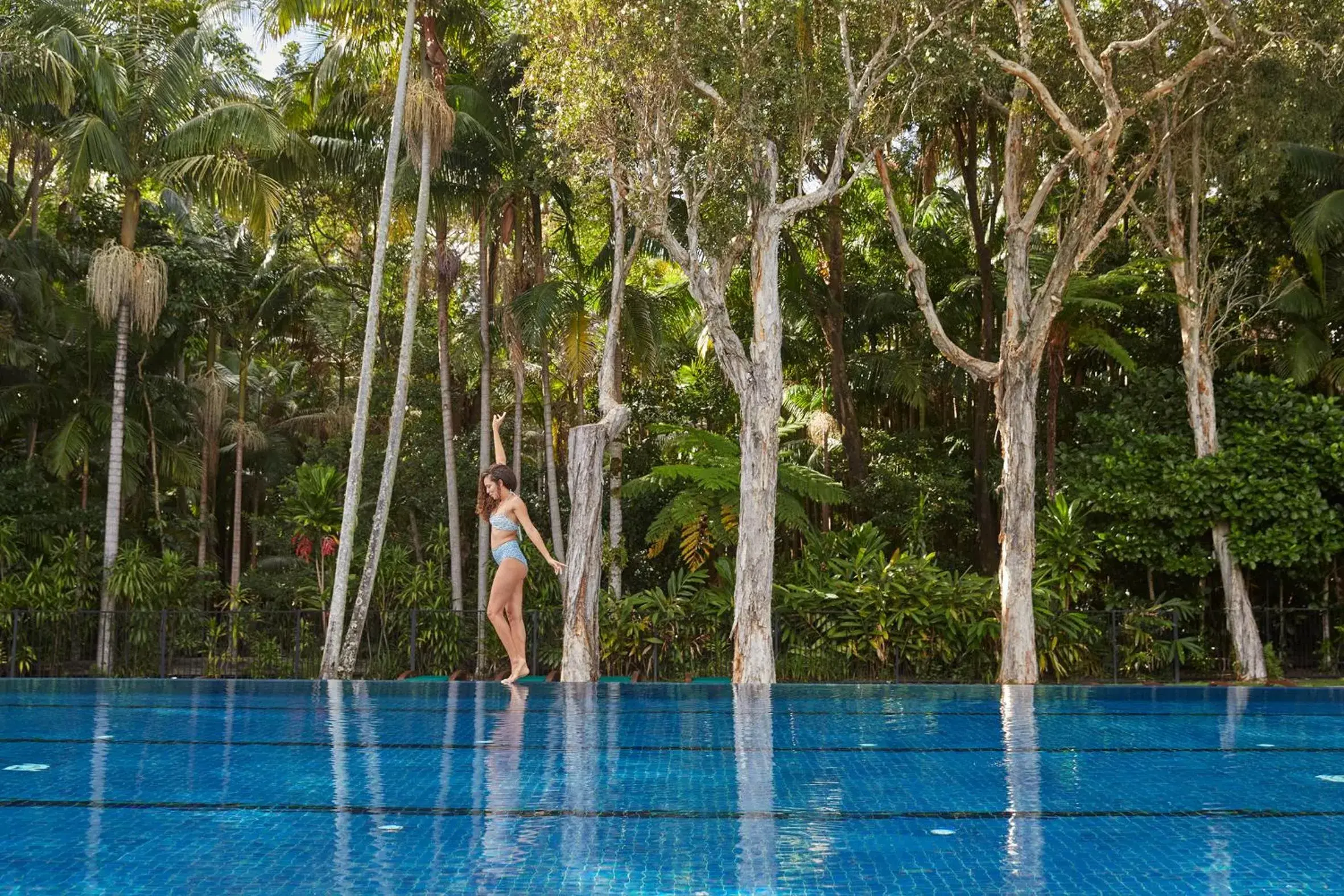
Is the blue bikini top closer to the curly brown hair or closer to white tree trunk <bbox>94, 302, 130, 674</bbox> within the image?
the curly brown hair

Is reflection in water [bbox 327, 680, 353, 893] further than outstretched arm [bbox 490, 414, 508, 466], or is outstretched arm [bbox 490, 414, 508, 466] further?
outstretched arm [bbox 490, 414, 508, 466]

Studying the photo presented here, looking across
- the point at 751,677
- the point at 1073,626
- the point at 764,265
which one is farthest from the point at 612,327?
the point at 1073,626

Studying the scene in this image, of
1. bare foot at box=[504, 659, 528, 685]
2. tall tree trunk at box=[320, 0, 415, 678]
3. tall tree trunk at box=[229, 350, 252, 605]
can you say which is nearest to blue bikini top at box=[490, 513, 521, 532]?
bare foot at box=[504, 659, 528, 685]

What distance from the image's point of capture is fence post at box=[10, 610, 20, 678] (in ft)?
53.7

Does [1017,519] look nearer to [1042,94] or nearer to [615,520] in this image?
[1042,94]

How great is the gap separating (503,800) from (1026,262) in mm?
12599

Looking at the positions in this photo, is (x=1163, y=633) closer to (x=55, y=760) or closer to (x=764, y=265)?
(x=764, y=265)

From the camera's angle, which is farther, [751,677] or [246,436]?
[246,436]

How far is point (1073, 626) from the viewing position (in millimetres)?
16891

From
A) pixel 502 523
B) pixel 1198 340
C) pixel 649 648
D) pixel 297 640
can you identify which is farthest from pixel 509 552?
pixel 1198 340

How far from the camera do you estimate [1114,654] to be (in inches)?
649

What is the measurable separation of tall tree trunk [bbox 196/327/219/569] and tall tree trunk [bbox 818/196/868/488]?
39.1 ft

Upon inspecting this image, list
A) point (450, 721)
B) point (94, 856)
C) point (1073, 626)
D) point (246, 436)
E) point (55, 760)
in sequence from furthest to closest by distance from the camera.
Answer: point (246, 436) → point (1073, 626) → point (450, 721) → point (55, 760) → point (94, 856)

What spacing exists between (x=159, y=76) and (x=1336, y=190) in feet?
58.4
